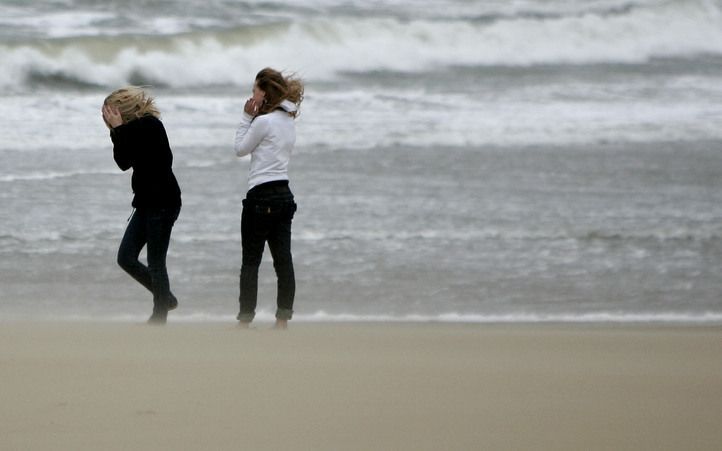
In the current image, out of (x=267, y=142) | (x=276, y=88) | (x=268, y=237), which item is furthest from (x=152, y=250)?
(x=276, y=88)

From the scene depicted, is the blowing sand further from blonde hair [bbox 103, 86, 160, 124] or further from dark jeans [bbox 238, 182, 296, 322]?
blonde hair [bbox 103, 86, 160, 124]

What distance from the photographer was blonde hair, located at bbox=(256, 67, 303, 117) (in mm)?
6859

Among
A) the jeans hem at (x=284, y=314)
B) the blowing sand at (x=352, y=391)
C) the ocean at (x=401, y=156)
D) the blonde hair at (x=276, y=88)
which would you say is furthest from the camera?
the ocean at (x=401, y=156)

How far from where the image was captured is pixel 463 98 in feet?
58.2

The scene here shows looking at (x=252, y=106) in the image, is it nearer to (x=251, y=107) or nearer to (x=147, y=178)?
(x=251, y=107)

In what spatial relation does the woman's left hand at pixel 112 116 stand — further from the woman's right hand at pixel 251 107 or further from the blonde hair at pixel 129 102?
the woman's right hand at pixel 251 107

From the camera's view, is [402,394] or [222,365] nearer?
[402,394]

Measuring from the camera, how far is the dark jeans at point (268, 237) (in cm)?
694

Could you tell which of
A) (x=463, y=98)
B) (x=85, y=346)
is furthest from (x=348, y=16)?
(x=85, y=346)

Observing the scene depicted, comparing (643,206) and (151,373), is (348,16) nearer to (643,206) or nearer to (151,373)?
(643,206)

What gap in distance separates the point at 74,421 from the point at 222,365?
3.51ft

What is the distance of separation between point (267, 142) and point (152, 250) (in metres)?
0.86

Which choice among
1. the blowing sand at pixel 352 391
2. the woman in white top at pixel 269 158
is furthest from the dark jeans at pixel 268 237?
the blowing sand at pixel 352 391

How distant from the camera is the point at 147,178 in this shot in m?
6.97
